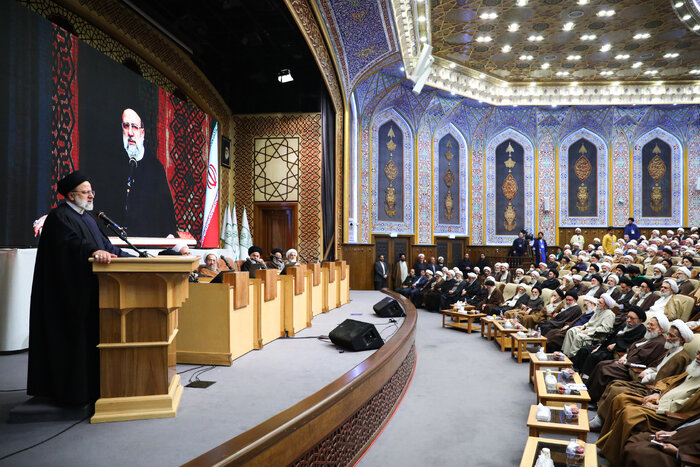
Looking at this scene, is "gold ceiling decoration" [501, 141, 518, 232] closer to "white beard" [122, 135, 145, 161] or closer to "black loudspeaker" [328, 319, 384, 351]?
"white beard" [122, 135, 145, 161]

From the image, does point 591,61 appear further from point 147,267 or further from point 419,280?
point 147,267

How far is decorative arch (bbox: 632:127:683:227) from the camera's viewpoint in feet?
54.6

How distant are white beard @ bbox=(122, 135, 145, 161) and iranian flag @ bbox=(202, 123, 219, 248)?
259cm

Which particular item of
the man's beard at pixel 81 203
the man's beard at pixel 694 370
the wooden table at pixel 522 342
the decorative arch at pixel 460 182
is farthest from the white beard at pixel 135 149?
the decorative arch at pixel 460 182

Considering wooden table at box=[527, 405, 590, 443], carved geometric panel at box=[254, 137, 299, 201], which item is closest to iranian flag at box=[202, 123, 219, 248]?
carved geometric panel at box=[254, 137, 299, 201]

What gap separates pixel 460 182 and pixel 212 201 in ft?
30.6

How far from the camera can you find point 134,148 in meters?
7.39

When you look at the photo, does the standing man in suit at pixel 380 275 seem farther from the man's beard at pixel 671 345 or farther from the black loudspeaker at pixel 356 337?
the man's beard at pixel 671 345

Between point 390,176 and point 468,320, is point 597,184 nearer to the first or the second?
point 390,176

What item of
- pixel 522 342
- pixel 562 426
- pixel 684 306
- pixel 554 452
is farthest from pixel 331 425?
pixel 684 306

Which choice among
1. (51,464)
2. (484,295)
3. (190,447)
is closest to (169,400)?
(190,447)

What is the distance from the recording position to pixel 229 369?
13.0 ft

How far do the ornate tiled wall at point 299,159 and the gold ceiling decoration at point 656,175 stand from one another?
12643mm

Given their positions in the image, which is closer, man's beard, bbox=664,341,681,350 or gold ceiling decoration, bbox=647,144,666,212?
man's beard, bbox=664,341,681,350
